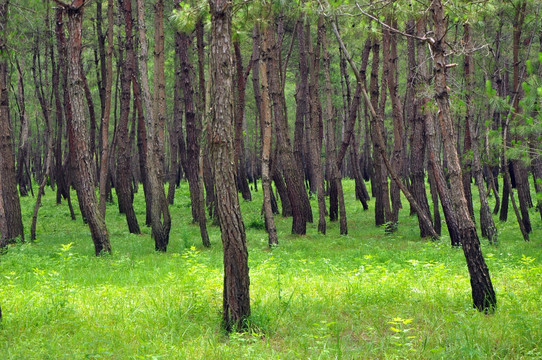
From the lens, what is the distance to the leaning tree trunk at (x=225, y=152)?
577 cm

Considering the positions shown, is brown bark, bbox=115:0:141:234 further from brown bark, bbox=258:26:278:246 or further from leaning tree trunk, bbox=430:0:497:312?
leaning tree trunk, bbox=430:0:497:312

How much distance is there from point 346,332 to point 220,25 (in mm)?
3951

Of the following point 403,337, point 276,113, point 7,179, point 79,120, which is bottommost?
point 403,337

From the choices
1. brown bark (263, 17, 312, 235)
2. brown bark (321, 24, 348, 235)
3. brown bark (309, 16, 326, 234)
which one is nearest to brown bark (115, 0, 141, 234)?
brown bark (263, 17, 312, 235)

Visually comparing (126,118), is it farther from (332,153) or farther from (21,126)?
(21,126)

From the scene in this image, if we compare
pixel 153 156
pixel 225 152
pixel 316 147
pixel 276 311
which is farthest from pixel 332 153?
pixel 225 152

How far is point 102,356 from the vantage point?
507 cm

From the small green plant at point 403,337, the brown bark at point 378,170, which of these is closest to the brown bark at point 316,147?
the brown bark at point 378,170

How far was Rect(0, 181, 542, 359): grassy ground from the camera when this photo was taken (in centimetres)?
522

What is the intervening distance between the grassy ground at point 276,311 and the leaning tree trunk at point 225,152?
76 cm

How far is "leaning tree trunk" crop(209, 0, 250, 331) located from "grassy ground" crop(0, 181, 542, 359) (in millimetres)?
757

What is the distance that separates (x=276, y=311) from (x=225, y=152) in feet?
7.40

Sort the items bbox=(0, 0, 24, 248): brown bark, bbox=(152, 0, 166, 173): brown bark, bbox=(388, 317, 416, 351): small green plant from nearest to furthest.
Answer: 1. bbox=(388, 317, 416, 351): small green plant
2. bbox=(152, 0, 166, 173): brown bark
3. bbox=(0, 0, 24, 248): brown bark

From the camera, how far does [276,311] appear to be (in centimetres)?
649
